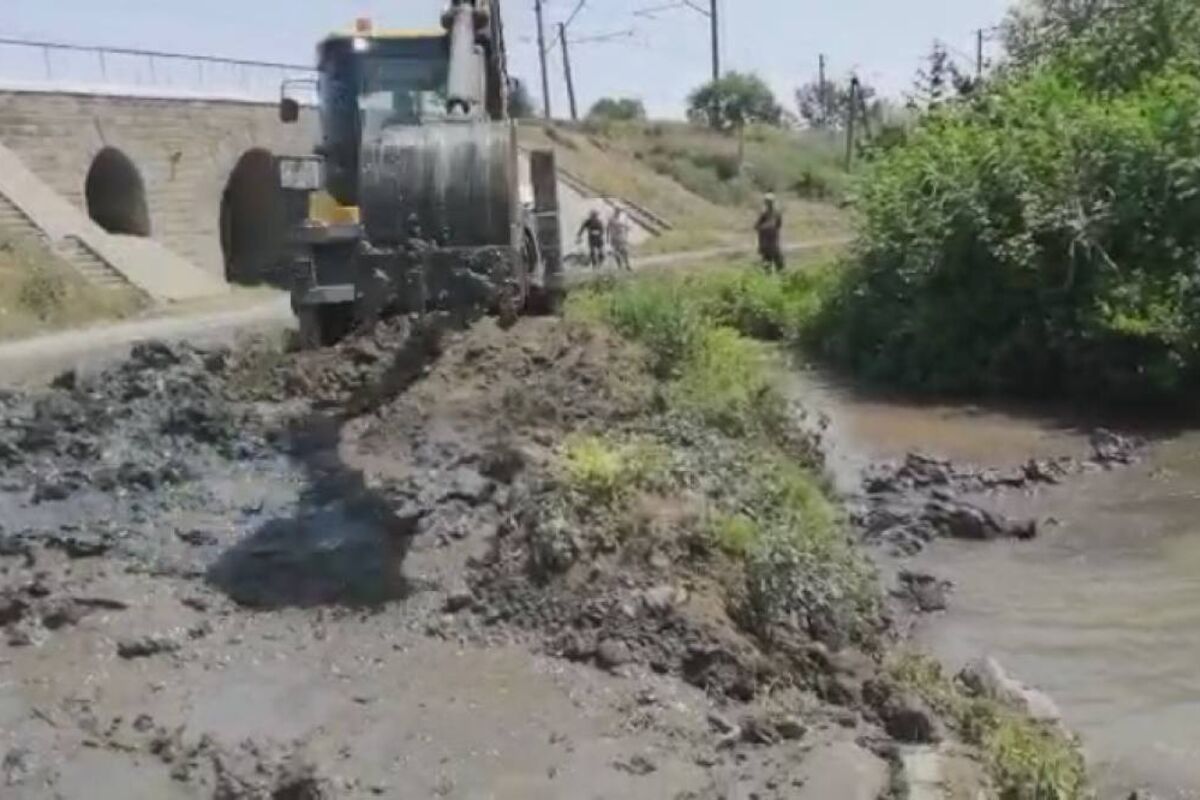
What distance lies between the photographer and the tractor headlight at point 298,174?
12484 mm

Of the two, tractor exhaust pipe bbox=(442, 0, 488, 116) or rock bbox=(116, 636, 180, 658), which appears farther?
tractor exhaust pipe bbox=(442, 0, 488, 116)

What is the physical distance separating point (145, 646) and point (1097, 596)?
6203mm

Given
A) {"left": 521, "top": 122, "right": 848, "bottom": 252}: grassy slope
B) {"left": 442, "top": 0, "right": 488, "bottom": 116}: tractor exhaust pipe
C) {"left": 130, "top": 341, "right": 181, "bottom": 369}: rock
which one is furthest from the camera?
{"left": 521, "top": 122, "right": 848, "bottom": 252}: grassy slope

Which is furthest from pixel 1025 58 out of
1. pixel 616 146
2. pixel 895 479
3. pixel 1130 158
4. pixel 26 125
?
pixel 616 146

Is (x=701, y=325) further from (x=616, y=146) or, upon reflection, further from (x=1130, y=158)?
(x=616, y=146)

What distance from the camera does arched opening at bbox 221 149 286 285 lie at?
39.5 m

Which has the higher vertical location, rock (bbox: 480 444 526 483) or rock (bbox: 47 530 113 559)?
rock (bbox: 480 444 526 483)

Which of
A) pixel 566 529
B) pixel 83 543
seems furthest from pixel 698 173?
pixel 566 529

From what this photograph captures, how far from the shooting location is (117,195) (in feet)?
116

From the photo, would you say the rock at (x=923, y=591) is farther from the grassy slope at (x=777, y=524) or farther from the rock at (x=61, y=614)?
the rock at (x=61, y=614)

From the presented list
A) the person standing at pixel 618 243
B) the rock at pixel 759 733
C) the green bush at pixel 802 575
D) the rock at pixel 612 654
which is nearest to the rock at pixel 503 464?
the green bush at pixel 802 575

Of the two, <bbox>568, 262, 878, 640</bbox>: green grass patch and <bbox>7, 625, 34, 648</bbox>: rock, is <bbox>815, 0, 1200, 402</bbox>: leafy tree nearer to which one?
<bbox>568, 262, 878, 640</bbox>: green grass patch

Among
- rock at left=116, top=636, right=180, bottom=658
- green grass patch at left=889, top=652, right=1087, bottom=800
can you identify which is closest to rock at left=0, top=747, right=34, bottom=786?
rock at left=116, top=636, right=180, bottom=658

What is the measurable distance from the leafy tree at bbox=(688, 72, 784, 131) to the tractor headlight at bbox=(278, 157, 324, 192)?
59168 mm
